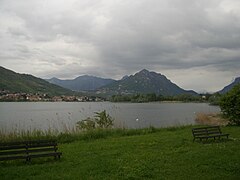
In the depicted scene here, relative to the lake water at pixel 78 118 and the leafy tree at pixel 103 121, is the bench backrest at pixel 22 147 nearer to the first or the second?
the lake water at pixel 78 118

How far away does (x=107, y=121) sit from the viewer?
20.4 meters

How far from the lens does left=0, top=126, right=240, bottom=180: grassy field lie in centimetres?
806

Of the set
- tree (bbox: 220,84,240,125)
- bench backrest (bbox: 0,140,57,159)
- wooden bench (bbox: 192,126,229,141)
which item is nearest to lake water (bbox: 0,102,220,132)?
tree (bbox: 220,84,240,125)

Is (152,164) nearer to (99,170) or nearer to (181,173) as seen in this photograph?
(181,173)

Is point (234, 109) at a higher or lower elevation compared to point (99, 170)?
higher

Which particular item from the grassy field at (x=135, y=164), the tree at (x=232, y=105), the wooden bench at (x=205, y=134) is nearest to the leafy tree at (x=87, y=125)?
the grassy field at (x=135, y=164)

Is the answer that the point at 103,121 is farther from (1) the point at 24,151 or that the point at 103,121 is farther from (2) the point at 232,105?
(2) the point at 232,105

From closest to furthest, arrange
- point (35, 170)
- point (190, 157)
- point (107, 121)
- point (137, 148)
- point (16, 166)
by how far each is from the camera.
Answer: point (35, 170) < point (16, 166) < point (190, 157) < point (137, 148) < point (107, 121)

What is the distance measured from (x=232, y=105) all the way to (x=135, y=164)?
53.0ft

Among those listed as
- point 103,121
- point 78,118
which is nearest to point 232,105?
point 103,121

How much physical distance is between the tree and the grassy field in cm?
1135

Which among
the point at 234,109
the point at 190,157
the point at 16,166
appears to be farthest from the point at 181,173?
the point at 234,109

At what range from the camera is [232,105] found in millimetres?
22734

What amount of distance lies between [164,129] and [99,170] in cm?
1273
